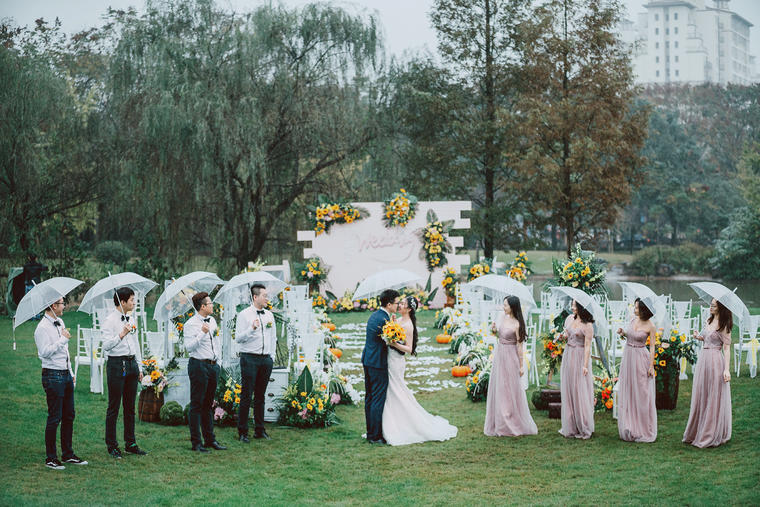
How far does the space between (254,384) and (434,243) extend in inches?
532

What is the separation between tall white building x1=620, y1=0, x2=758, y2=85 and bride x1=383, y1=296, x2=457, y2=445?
77916mm

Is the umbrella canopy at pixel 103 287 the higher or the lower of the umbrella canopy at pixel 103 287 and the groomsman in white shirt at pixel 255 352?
the higher

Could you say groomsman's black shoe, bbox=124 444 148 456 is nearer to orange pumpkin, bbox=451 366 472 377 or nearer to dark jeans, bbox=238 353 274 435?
dark jeans, bbox=238 353 274 435

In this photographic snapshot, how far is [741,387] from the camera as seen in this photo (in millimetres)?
11391

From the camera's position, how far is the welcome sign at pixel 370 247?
73.0ft

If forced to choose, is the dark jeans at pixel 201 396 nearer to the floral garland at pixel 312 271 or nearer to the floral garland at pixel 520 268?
the floral garland at pixel 520 268

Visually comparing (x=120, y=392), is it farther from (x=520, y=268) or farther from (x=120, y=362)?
(x=520, y=268)

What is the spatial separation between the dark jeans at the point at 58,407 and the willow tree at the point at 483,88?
2046 centimetres

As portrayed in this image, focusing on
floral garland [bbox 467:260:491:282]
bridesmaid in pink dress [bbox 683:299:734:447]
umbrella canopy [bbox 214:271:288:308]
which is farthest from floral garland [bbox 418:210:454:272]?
bridesmaid in pink dress [bbox 683:299:734:447]

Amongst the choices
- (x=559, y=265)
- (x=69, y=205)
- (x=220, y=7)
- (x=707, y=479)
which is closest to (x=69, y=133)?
(x=69, y=205)

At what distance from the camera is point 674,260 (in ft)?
125

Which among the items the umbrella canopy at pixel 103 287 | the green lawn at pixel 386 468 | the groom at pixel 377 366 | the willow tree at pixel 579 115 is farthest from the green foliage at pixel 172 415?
the willow tree at pixel 579 115

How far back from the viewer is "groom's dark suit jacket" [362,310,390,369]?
897cm

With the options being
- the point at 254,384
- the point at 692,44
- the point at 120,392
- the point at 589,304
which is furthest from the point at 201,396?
the point at 692,44
